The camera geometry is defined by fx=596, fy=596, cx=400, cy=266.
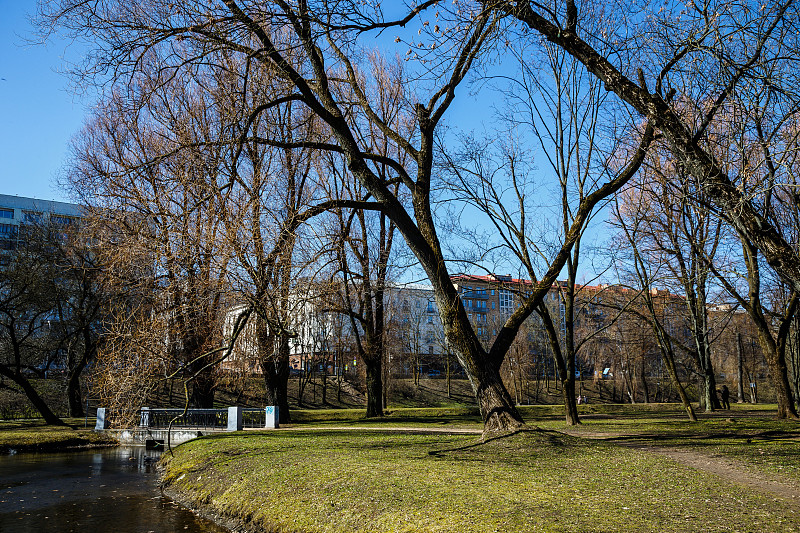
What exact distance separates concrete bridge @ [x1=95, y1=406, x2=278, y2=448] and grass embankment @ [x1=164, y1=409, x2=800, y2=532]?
9.61 m

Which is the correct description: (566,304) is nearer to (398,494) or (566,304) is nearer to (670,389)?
(398,494)

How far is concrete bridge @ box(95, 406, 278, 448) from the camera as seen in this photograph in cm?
2311

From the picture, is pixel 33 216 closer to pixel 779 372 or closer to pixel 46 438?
pixel 46 438

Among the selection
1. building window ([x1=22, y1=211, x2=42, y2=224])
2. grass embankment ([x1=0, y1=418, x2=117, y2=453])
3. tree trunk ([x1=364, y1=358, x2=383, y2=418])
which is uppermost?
building window ([x1=22, y1=211, x2=42, y2=224])

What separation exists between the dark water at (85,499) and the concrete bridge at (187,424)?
406cm

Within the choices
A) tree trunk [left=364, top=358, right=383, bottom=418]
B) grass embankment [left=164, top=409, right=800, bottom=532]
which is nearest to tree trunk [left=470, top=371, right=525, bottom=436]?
grass embankment [left=164, top=409, right=800, bottom=532]

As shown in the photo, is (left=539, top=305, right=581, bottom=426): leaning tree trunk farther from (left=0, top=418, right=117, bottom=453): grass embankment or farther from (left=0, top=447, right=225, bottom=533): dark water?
(left=0, top=418, right=117, bottom=453): grass embankment

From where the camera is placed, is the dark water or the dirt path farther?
Result: the dark water

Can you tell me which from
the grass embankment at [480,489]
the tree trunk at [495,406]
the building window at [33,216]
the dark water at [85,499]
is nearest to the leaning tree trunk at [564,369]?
the grass embankment at [480,489]

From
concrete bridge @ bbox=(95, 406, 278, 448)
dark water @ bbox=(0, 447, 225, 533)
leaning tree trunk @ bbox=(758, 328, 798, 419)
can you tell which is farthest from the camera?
concrete bridge @ bbox=(95, 406, 278, 448)

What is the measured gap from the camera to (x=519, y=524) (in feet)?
19.4

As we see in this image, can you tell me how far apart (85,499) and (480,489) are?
9.01 meters

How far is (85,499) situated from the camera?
1219cm

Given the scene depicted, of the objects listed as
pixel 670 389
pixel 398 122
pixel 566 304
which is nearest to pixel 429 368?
pixel 670 389
